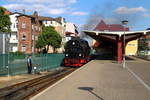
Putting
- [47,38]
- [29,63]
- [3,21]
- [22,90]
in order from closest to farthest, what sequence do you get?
1. [22,90]
2. [29,63]
3. [3,21]
4. [47,38]

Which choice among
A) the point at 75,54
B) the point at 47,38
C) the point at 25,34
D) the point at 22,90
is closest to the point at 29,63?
the point at 22,90

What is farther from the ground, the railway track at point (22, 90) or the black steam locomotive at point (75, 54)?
the black steam locomotive at point (75, 54)

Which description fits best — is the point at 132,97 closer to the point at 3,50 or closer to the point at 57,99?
the point at 57,99

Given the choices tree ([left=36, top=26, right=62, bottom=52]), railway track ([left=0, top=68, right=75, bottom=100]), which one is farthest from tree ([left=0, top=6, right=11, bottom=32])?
railway track ([left=0, top=68, right=75, bottom=100])

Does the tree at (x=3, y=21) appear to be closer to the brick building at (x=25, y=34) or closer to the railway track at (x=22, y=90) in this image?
the brick building at (x=25, y=34)

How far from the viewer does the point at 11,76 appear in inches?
883

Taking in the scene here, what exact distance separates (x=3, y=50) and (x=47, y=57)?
6.20m

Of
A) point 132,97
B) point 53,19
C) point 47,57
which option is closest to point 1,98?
point 132,97

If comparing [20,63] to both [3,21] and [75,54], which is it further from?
[3,21]

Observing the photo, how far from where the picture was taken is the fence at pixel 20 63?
21.7 meters

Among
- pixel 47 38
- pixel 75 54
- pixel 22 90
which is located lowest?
pixel 22 90

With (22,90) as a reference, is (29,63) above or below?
above

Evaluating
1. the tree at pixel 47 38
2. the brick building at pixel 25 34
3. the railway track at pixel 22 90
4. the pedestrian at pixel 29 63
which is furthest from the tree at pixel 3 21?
the railway track at pixel 22 90

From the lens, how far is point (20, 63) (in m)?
24.5
